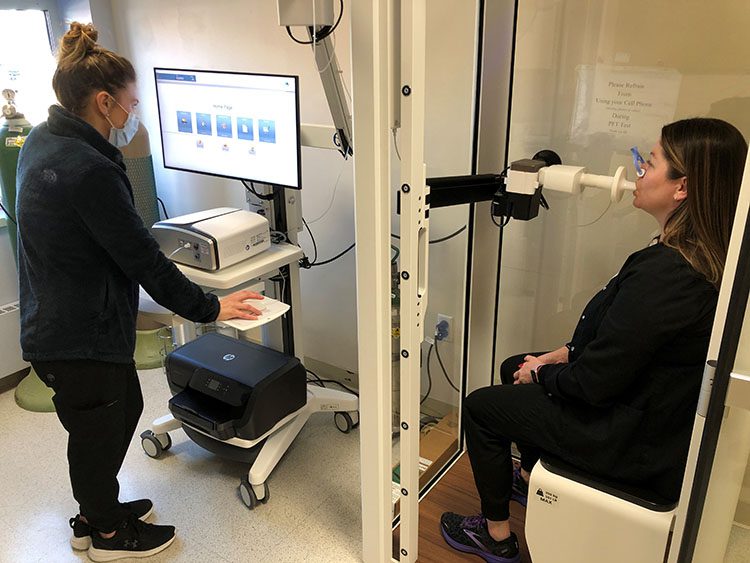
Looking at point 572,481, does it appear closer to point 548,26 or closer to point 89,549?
point 548,26

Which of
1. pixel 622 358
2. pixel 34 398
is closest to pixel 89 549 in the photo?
pixel 34 398

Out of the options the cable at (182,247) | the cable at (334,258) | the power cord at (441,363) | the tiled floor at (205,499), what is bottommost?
the tiled floor at (205,499)

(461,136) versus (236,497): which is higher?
(461,136)

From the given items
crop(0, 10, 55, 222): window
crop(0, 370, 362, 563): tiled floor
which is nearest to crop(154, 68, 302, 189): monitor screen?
crop(0, 10, 55, 222): window

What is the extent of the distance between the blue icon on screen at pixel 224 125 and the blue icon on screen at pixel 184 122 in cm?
14

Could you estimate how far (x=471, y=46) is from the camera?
1962 millimetres

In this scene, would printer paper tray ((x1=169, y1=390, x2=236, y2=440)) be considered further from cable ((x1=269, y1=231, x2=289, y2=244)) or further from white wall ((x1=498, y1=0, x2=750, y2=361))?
white wall ((x1=498, y1=0, x2=750, y2=361))

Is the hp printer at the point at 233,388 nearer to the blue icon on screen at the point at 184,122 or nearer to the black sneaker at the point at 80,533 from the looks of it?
the black sneaker at the point at 80,533

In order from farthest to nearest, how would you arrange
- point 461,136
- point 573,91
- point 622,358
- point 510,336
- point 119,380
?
point 510,336
point 461,136
point 573,91
point 119,380
point 622,358

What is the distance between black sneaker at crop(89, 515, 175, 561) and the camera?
1922mm

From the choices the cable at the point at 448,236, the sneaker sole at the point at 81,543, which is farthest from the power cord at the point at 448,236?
the sneaker sole at the point at 81,543

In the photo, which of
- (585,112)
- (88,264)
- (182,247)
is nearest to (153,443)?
(182,247)

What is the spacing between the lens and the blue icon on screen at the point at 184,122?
7.70 feet

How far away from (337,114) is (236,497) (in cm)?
132
